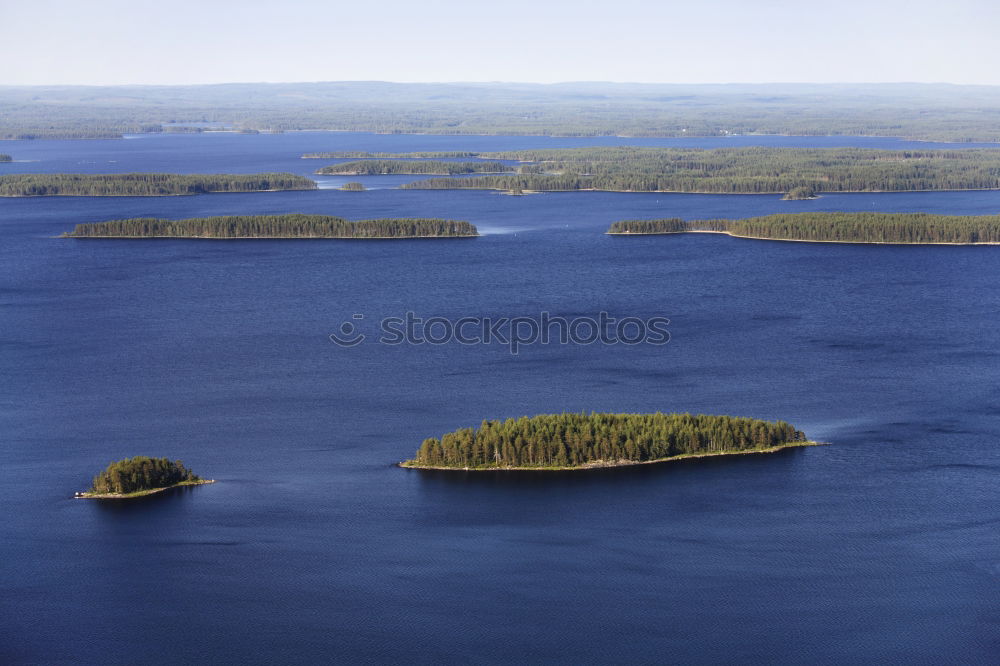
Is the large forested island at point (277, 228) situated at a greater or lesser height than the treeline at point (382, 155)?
lesser

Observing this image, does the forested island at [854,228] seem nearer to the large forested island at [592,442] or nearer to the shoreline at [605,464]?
the large forested island at [592,442]

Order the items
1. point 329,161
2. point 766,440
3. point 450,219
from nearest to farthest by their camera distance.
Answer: point 766,440, point 450,219, point 329,161

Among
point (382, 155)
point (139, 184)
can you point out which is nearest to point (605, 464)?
point (139, 184)

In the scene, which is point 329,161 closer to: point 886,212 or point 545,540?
point 886,212

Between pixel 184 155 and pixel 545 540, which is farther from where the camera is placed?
pixel 184 155

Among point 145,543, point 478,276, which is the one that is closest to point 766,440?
point 145,543

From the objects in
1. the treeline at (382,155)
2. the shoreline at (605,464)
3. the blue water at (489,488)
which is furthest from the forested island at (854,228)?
the treeline at (382,155)

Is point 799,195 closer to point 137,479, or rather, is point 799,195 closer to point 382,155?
point 382,155

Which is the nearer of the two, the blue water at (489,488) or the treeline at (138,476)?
the blue water at (489,488)
